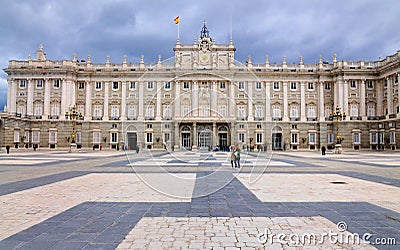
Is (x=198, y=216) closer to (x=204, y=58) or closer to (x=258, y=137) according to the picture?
(x=258, y=137)

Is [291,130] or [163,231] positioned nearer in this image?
[163,231]

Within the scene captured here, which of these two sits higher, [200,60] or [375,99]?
[200,60]

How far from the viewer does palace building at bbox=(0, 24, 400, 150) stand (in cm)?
5562

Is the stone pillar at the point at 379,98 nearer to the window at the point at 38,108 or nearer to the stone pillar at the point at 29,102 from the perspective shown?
the window at the point at 38,108

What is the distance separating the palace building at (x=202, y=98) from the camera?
55.6 meters

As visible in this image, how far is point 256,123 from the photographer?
5653 cm

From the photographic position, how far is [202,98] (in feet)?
Result: 197

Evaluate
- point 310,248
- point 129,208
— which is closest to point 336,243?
point 310,248

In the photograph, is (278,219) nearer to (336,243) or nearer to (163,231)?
(336,243)

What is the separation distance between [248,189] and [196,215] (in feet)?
14.2

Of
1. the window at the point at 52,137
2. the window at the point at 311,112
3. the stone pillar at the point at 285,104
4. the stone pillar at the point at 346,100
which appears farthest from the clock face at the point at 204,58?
the window at the point at 52,137

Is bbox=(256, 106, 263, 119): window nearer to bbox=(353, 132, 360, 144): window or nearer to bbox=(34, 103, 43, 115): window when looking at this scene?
bbox=(353, 132, 360, 144): window

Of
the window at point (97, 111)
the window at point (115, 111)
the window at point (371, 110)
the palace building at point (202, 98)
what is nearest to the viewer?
the palace building at point (202, 98)

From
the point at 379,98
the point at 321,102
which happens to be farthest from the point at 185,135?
the point at 379,98
